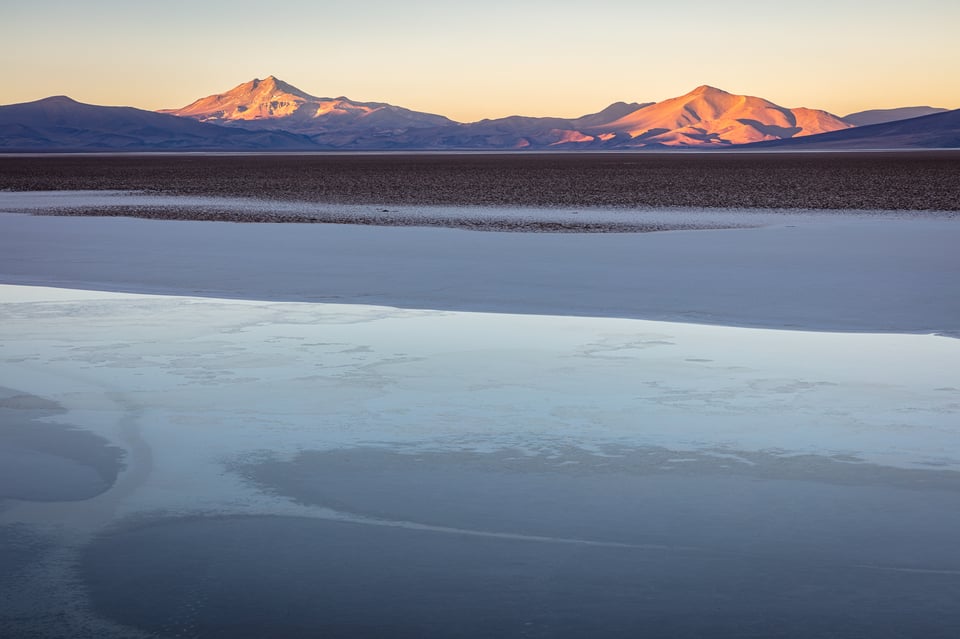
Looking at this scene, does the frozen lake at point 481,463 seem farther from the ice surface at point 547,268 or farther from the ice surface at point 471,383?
the ice surface at point 547,268

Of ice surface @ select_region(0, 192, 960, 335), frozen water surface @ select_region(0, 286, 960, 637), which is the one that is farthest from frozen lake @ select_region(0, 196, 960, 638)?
ice surface @ select_region(0, 192, 960, 335)

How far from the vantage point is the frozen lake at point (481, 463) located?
14.1 ft

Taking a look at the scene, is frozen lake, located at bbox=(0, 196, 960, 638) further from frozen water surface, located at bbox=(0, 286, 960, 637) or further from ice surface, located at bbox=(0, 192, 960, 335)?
ice surface, located at bbox=(0, 192, 960, 335)

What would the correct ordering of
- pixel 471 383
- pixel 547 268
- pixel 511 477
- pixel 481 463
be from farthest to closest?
pixel 547 268 < pixel 471 383 < pixel 481 463 < pixel 511 477

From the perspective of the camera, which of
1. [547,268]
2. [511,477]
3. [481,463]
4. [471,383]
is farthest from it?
[547,268]

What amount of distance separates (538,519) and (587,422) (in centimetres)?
187

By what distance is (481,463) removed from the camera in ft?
20.3

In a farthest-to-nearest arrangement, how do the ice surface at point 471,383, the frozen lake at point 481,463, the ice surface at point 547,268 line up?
1. the ice surface at point 547,268
2. the ice surface at point 471,383
3. the frozen lake at point 481,463

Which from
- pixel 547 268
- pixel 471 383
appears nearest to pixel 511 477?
pixel 471 383

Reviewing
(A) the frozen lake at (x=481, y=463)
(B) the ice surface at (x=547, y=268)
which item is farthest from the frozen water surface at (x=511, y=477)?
(B) the ice surface at (x=547, y=268)

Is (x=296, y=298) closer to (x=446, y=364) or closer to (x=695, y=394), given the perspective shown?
(x=446, y=364)

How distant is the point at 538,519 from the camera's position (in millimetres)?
5258

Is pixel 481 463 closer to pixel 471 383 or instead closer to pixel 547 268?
pixel 471 383

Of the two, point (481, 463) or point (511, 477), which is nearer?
point (511, 477)
